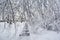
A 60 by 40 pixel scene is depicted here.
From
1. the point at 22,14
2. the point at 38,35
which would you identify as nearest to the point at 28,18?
the point at 22,14

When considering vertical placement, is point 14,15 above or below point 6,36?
above

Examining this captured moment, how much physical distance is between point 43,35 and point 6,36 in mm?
629

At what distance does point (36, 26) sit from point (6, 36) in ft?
1.77

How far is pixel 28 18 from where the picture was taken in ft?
7.43

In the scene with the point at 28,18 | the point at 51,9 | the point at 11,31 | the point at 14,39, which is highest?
the point at 51,9

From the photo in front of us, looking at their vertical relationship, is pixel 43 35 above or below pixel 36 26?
below

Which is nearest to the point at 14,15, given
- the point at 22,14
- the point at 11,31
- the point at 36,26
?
the point at 22,14

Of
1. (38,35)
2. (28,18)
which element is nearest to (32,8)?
(28,18)

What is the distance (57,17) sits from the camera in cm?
225

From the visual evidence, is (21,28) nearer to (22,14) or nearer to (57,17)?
(22,14)

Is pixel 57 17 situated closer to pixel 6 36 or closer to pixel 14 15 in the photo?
pixel 14 15

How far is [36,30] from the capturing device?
7.37 feet

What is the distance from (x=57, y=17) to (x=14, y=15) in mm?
740

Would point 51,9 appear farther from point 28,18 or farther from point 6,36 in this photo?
point 6,36
